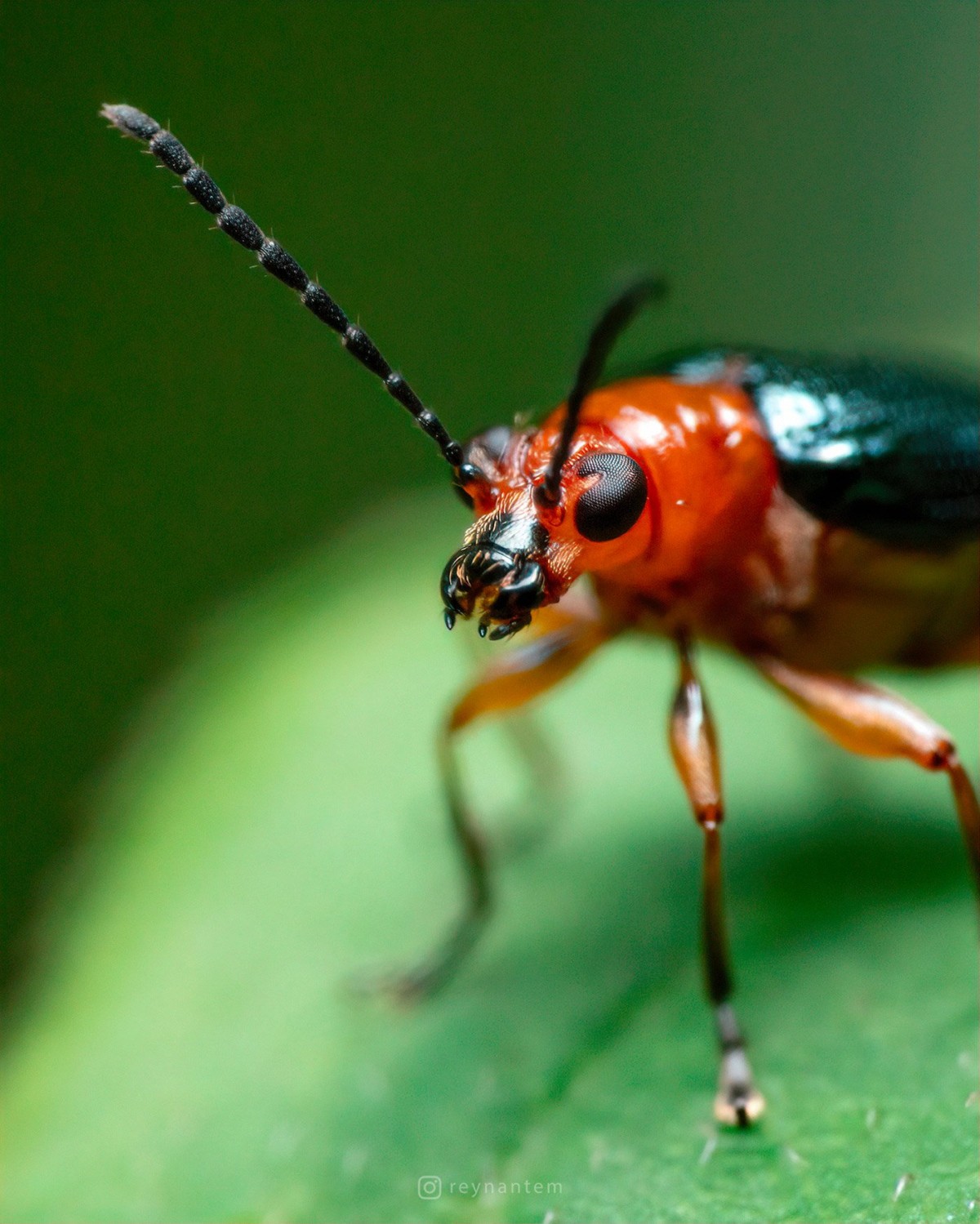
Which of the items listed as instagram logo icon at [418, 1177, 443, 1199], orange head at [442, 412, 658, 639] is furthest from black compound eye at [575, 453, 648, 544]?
instagram logo icon at [418, 1177, 443, 1199]

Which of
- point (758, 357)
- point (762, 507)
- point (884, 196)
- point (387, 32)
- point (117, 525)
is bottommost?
point (884, 196)

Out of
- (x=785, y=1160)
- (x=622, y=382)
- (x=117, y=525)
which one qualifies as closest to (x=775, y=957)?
(x=785, y=1160)

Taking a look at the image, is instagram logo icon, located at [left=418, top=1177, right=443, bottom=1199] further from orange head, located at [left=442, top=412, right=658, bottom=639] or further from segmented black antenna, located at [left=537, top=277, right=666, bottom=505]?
segmented black antenna, located at [left=537, top=277, right=666, bottom=505]

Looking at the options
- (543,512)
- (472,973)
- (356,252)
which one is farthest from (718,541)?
(356,252)

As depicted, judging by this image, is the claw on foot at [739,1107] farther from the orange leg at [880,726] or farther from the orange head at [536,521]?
the orange head at [536,521]

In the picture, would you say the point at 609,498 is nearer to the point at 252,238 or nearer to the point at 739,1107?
the point at 252,238

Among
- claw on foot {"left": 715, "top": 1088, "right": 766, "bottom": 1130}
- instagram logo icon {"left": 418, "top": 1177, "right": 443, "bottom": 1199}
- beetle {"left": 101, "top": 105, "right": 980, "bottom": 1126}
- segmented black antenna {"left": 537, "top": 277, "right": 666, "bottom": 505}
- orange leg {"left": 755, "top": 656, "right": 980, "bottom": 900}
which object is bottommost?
claw on foot {"left": 715, "top": 1088, "right": 766, "bottom": 1130}

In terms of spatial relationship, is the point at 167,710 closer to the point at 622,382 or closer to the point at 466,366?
the point at 622,382

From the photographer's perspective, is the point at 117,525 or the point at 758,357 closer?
the point at 758,357
